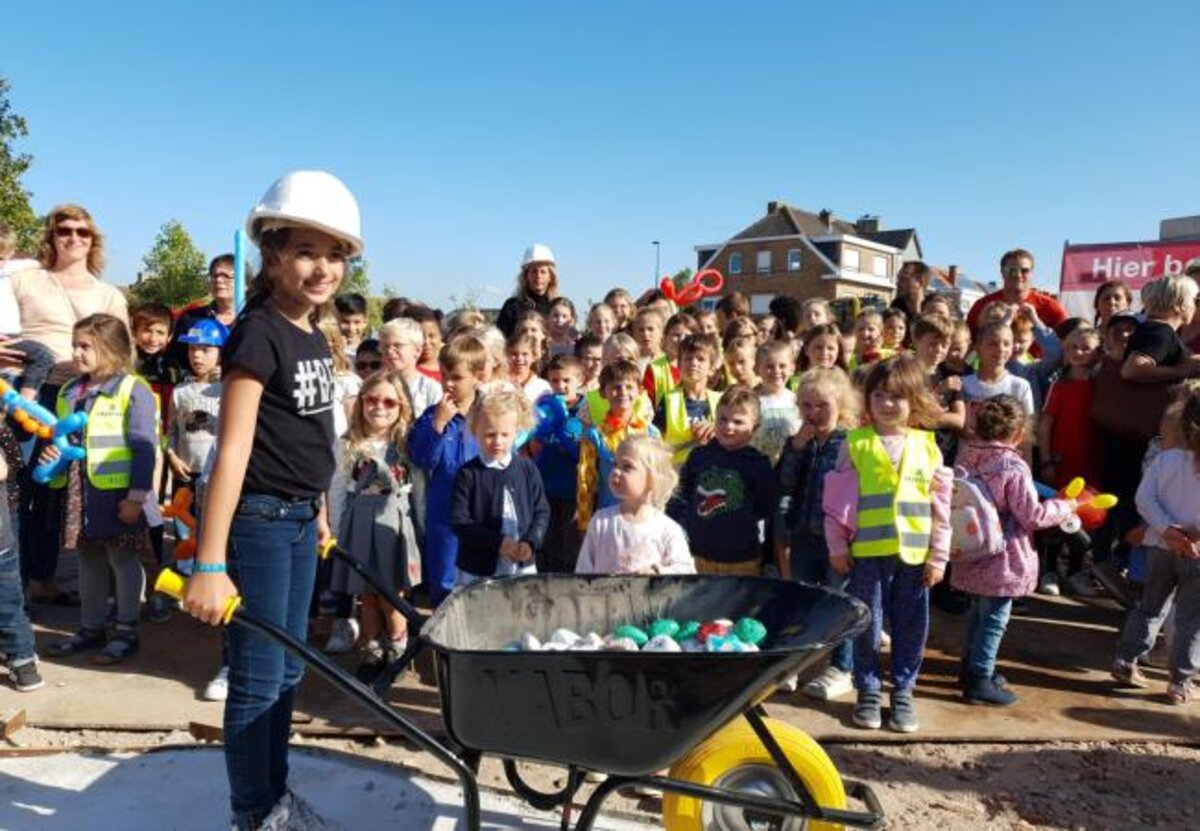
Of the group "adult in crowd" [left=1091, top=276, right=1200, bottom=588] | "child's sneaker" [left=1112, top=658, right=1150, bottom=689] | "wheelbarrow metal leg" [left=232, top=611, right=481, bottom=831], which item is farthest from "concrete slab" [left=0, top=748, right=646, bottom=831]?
"adult in crowd" [left=1091, top=276, right=1200, bottom=588]

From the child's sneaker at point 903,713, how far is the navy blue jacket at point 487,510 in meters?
1.65

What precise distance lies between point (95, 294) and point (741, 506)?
12.1 feet

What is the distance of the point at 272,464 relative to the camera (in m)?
2.34

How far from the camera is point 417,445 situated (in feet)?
13.6

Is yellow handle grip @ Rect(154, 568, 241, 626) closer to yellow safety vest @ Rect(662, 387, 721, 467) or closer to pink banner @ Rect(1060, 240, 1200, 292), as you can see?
yellow safety vest @ Rect(662, 387, 721, 467)

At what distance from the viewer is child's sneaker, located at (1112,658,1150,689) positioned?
4.05m

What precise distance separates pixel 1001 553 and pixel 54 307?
4926 millimetres

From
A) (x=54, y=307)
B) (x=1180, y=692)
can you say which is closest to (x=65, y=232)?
(x=54, y=307)

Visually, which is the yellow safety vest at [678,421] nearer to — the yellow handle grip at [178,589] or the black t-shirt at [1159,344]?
the black t-shirt at [1159,344]

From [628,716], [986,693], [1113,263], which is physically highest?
[1113,263]

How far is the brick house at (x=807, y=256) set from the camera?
159 feet

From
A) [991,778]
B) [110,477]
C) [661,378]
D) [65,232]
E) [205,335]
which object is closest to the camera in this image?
[991,778]

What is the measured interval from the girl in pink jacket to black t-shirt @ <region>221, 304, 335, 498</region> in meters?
2.87

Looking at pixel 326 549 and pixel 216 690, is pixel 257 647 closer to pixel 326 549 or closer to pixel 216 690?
pixel 326 549
